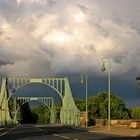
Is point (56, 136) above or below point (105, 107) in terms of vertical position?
below

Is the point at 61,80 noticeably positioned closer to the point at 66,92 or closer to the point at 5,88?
the point at 66,92

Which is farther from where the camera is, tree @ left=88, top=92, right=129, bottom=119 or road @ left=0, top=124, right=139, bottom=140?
tree @ left=88, top=92, right=129, bottom=119

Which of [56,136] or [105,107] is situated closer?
[56,136]

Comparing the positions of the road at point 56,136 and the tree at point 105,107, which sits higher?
the tree at point 105,107

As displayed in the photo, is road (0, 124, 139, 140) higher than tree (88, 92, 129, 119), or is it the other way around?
tree (88, 92, 129, 119)

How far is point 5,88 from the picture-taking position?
141 metres

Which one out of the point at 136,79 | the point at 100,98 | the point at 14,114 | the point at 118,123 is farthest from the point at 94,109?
the point at 136,79

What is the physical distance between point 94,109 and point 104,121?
6777 centimetres

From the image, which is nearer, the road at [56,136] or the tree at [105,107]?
the road at [56,136]

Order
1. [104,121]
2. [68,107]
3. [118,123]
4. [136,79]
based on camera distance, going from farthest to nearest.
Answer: [68,107]
[104,121]
[118,123]
[136,79]

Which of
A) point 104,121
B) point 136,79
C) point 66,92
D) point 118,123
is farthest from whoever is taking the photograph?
point 66,92

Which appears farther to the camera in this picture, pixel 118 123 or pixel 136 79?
pixel 118 123

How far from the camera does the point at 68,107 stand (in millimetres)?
124125

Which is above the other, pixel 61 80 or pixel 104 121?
pixel 61 80
